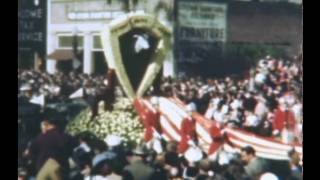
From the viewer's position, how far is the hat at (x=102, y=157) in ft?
15.5

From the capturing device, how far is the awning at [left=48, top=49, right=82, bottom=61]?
4711 mm

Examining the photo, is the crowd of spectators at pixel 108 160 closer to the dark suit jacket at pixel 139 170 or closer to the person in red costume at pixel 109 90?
the dark suit jacket at pixel 139 170

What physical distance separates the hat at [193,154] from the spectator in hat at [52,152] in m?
0.84

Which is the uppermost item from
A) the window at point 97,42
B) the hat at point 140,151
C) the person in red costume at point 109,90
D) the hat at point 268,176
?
the window at point 97,42

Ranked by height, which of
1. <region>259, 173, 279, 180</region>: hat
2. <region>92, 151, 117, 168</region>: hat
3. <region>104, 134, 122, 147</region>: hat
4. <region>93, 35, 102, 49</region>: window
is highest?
<region>93, 35, 102, 49</region>: window

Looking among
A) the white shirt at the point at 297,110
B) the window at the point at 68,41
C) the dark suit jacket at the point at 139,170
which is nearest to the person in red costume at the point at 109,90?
the window at the point at 68,41

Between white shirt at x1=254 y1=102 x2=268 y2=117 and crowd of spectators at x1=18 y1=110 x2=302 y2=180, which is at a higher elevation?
white shirt at x1=254 y1=102 x2=268 y2=117

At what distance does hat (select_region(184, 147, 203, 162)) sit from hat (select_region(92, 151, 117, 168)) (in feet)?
1.77

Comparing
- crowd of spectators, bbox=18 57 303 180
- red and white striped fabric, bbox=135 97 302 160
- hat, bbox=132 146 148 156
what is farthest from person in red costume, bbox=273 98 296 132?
hat, bbox=132 146 148 156

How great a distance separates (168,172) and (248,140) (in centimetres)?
65

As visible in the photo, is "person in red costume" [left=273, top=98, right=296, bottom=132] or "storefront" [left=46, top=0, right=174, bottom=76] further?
"person in red costume" [left=273, top=98, right=296, bottom=132]

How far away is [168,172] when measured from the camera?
478cm

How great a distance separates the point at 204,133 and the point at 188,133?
122 millimetres

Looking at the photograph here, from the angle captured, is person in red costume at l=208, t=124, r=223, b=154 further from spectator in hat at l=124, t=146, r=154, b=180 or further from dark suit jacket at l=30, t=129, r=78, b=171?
dark suit jacket at l=30, t=129, r=78, b=171
